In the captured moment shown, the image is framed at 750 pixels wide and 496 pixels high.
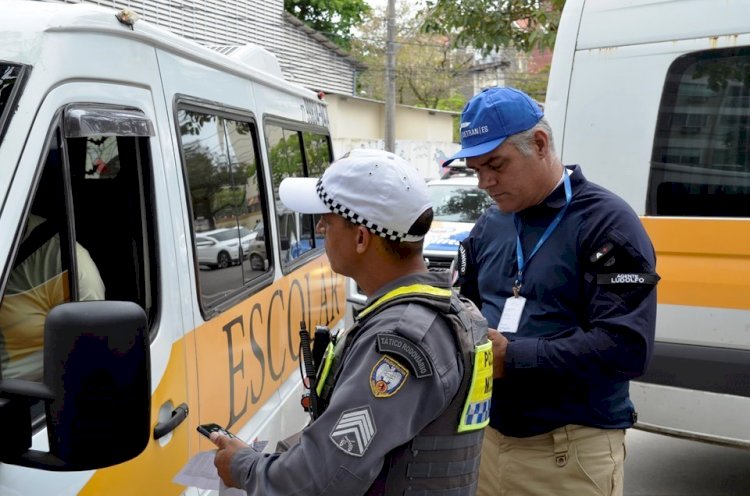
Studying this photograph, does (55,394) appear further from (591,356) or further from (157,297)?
(591,356)

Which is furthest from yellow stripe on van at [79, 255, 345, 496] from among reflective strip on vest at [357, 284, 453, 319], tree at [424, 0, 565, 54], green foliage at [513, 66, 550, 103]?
green foliage at [513, 66, 550, 103]

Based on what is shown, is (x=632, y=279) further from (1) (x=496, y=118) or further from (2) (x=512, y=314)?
(1) (x=496, y=118)

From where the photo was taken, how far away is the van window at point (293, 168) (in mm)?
3602

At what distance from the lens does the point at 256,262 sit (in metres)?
3.20

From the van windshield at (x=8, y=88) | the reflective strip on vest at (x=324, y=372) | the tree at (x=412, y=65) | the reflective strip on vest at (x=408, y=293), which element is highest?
the tree at (x=412, y=65)

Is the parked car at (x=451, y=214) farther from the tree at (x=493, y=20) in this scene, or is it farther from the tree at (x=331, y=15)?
the tree at (x=331, y=15)

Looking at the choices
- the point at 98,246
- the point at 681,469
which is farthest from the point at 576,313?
the point at 681,469

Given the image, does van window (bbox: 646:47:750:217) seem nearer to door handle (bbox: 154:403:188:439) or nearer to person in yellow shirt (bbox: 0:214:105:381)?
door handle (bbox: 154:403:188:439)

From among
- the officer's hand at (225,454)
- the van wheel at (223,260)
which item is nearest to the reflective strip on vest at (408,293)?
the officer's hand at (225,454)

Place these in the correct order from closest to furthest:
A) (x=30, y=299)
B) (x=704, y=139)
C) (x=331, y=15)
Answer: (x=30, y=299) → (x=704, y=139) → (x=331, y=15)

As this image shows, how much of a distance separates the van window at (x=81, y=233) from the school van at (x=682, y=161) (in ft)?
7.93

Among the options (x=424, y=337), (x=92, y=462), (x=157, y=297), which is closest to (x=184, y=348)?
(x=157, y=297)

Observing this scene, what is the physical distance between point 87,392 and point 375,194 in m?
0.67

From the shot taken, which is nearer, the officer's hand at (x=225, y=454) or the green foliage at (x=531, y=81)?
the officer's hand at (x=225, y=454)
